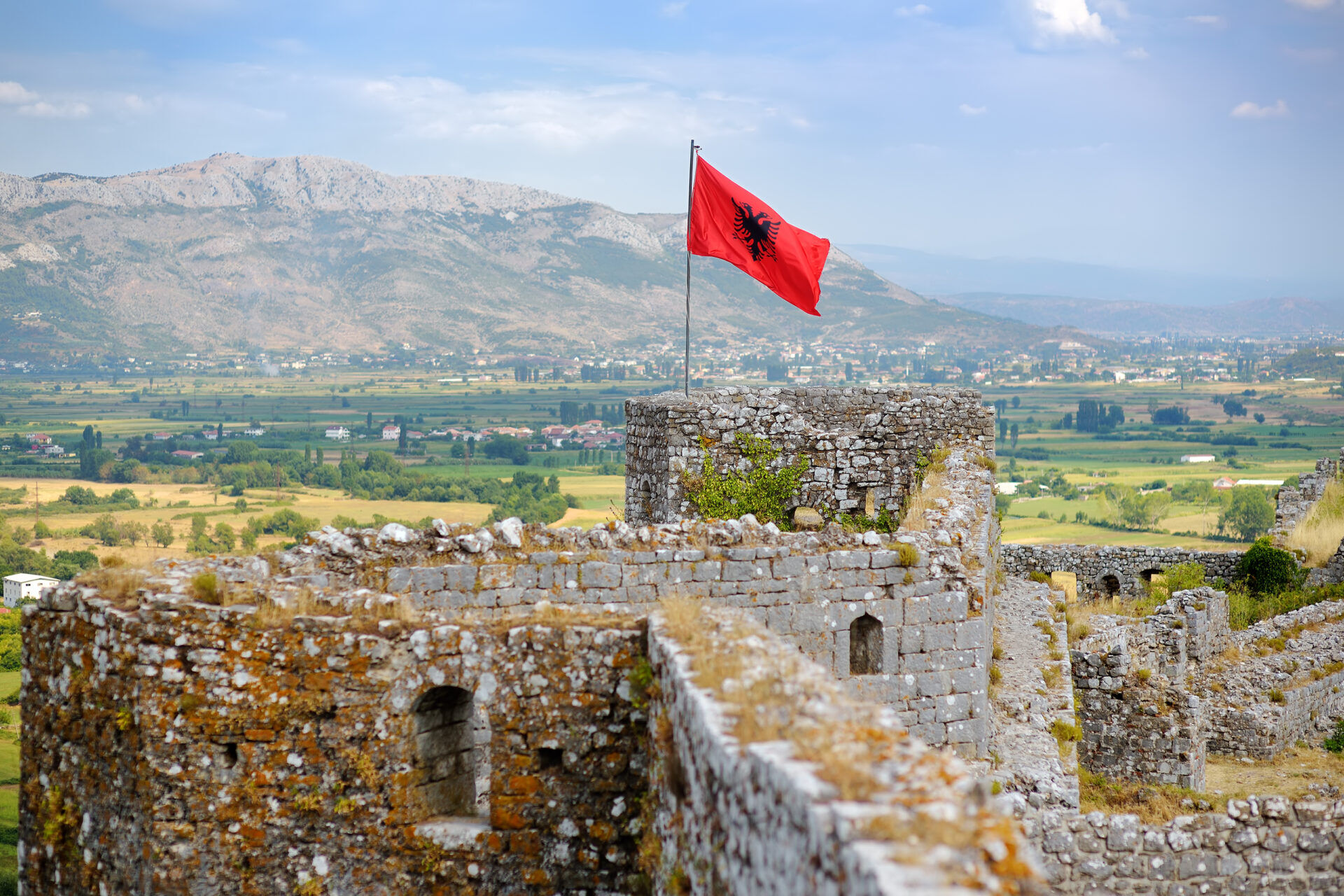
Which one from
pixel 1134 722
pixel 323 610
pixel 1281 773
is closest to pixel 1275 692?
pixel 1281 773

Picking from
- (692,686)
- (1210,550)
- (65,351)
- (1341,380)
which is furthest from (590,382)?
(692,686)

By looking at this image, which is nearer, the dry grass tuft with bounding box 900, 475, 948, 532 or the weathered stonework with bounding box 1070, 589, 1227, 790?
the dry grass tuft with bounding box 900, 475, 948, 532

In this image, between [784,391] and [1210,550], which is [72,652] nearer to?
[784,391]

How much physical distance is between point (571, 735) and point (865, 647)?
4.17 meters

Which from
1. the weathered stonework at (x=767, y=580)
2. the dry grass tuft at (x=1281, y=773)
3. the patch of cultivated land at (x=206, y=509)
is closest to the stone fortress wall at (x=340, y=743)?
the weathered stonework at (x=767, y=580)

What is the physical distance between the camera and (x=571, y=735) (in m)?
6.76

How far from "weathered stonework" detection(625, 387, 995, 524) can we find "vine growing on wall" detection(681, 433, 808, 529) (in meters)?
0.09

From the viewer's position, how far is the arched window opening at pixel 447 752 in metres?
6.96

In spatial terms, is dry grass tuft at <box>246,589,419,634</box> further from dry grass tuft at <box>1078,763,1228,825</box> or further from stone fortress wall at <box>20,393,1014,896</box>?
dry grass tuft at <box>1078,763,1228,825</box>

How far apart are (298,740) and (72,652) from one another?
5.51 ft

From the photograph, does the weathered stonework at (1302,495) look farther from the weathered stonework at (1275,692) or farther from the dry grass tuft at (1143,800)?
the dry grass tuft at (1143,800)

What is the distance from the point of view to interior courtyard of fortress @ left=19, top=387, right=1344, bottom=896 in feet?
14.5

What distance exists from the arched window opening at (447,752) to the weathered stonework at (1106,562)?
24.2 m

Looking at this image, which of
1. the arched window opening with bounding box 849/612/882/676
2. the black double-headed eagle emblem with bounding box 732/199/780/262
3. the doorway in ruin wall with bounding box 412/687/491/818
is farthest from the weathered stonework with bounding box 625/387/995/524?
the doorway in ruin wall with bounding box 412/687/491/818
